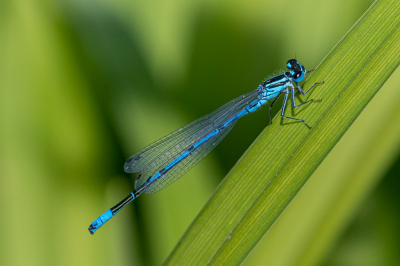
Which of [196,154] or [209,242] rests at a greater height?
[196,154]

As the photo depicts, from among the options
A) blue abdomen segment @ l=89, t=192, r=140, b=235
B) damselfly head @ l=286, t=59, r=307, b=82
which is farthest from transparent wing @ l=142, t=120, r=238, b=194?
damselfly head @ l=286, t=59, r=307, b=82

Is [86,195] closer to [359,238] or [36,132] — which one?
[36,132]

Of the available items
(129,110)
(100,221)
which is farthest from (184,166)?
(100,221)

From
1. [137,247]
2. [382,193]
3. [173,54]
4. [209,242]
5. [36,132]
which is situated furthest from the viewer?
[173,54]

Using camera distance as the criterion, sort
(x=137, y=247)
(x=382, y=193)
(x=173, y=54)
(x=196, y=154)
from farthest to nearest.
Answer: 1. (x=196, y=154)
2. (x=173, y=54)
3. (x=137, y=247)
4. (x=382, y=193)

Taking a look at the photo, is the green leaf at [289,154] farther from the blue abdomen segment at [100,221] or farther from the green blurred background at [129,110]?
the blue abdomen segment at [100,221]

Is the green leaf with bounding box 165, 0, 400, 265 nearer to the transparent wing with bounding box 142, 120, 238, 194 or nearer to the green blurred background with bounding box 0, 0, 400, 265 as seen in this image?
the green blurred background with bounding box 0, 0, 400, 265

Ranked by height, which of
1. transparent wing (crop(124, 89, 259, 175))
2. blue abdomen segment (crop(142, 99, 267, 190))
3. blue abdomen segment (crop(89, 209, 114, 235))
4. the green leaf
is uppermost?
transparent wing (crop(124, 89, 259, 175))

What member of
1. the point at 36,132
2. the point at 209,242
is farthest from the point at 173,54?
the point at 209,242
